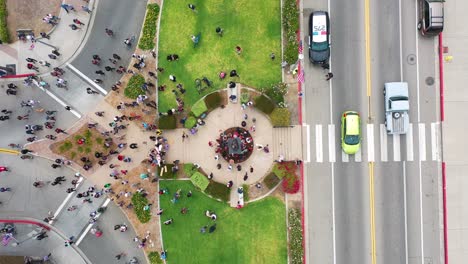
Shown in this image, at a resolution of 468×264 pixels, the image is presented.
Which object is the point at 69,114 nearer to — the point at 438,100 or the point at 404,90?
the point at 404,90

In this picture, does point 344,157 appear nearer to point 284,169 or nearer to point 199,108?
Result: point 284,169

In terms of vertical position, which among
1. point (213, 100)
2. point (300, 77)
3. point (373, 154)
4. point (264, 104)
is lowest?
point (373, 154)

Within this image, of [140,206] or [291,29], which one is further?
[140,206]

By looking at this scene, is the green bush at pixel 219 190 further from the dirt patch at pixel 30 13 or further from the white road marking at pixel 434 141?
the dirt patch at pixel 30 13

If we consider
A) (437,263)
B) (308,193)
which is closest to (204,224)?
(308,193)

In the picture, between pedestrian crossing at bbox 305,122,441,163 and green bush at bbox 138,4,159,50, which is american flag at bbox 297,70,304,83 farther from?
green bush at bbox 138,4,159,50

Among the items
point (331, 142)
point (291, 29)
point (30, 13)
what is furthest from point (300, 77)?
point (30, 13)

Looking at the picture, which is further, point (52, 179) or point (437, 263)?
point (52, 179)
